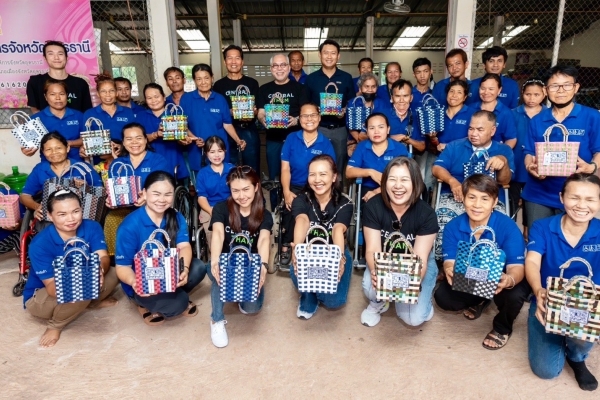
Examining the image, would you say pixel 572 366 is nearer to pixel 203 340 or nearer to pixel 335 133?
pixel 203 340

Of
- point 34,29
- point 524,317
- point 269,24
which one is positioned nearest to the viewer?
point 524,317

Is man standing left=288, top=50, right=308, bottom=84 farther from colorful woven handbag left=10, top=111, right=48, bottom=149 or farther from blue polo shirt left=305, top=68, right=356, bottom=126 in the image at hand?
colorful woven handbag left=10, top=111, right=48, bottom=149

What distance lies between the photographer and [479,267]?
2.00 m

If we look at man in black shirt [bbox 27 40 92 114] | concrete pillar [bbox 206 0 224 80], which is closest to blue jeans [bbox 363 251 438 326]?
man in black shirt [bbox 27 40 92 114]

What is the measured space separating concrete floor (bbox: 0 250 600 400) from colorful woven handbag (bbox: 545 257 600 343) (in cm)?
38

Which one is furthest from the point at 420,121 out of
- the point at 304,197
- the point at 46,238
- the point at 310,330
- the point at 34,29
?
the point at 34,29

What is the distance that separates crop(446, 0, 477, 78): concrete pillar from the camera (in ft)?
15.3

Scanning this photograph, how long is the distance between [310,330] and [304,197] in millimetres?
835

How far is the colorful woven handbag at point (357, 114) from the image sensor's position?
3.44 meters

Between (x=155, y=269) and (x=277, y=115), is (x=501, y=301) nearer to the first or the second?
(x=155, y=269)

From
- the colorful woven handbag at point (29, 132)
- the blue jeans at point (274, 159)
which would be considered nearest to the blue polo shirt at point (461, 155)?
the blue jeans at point (274, 159)

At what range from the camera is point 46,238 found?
233 cm

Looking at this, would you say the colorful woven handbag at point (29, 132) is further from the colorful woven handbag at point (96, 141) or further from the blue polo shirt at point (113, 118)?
the blue polo shirt at point (113, 118)

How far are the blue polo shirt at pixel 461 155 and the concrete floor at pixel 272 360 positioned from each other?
940mm
